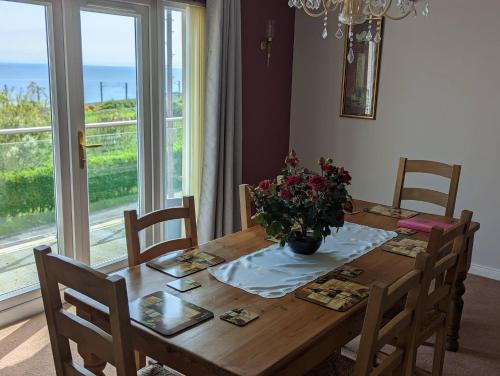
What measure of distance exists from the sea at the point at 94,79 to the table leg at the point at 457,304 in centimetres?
231

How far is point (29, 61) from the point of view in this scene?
9.86 feet

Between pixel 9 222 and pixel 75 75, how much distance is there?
0.99 metres

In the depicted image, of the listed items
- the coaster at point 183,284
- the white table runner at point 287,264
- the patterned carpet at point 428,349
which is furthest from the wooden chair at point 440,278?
the coaster at point 183,284

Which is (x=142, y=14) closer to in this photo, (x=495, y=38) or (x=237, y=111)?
(x=237, y=111)

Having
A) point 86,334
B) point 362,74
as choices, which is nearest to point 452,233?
point 86,334

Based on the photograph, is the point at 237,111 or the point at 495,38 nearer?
A: the point at 495,38

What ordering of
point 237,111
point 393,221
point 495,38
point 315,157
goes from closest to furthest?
point 393,221, point 495,38, point 237,111, point 315,157

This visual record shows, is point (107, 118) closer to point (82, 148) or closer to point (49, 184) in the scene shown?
point (82, 148)

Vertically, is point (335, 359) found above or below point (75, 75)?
below

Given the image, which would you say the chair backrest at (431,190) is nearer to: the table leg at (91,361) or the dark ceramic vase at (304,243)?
the dark ceramic vase at (304,243)

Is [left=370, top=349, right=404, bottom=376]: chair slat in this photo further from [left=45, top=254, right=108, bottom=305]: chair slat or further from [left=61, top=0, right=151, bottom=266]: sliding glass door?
[left=61, top=0, right=151, bottom=266]: sliding glass door

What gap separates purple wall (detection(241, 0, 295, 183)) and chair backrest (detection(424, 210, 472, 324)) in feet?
8.12

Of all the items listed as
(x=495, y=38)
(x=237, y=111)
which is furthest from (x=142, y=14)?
(x=495, y=38)

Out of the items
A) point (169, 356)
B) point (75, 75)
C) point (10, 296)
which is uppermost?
point (75, 75)
